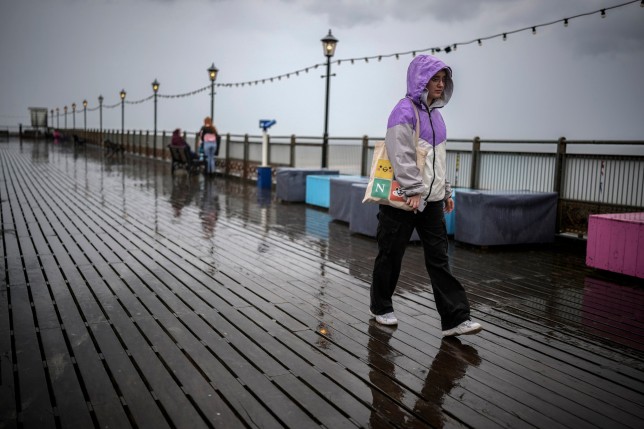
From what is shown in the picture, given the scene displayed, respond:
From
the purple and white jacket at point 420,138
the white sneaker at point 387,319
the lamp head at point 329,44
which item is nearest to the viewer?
the purple and white jacket at point 420,138

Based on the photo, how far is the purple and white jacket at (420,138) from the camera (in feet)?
11.6

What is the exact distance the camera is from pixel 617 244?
562 centimetres

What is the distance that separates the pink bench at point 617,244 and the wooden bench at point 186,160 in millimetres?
13719

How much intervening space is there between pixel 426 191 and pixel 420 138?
36 centimetres

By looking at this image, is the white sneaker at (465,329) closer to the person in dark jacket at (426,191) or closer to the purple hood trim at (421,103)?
the person in dark jacket at (426,191)

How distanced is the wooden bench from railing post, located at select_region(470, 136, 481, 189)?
10.6 meters

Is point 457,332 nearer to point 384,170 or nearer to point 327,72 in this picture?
point 384,170

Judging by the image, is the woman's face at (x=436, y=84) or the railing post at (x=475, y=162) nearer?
the woman's face at (x=436, y=84)

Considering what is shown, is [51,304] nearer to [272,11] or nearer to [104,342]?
[104,342]

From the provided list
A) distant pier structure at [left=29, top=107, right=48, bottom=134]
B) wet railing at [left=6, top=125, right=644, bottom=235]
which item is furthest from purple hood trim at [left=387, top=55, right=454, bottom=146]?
distant pier structure at [left=29, top=107, right=48, bottom=134]

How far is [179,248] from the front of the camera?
6.48 metres

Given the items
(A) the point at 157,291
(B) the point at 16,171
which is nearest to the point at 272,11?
(B) the point at 16,171

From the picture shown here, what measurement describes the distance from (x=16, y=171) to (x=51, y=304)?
15006 mm

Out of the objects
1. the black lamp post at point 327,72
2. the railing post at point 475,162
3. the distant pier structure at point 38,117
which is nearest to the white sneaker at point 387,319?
the railing post at point 475,162
